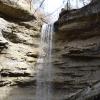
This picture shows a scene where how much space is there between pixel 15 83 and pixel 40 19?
347 cm

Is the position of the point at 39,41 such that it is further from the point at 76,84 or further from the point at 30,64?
the point at 76,84

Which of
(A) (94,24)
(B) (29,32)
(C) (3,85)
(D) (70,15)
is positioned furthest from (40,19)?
(C) (3,85)

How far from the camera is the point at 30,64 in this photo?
33.3 ft

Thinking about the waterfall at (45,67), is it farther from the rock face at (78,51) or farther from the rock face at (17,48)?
the rock face at (78,51)

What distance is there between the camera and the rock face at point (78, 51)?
9.24 metres

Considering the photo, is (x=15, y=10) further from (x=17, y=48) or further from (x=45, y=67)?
(x=45, y=67)

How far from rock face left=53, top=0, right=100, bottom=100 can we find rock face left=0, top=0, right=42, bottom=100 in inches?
39.1

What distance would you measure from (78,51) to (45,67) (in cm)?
152

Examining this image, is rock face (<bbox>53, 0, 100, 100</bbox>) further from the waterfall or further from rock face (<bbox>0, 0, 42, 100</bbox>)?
rock face (<bbox>0, 0, 42, 100</bbox>)

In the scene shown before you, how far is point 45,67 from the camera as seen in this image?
10.3 m

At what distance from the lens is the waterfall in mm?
9805

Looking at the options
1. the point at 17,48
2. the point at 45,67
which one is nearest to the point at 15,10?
the point at 17,48

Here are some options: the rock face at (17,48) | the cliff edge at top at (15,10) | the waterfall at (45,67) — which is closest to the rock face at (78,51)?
the waterfall at (45,67)

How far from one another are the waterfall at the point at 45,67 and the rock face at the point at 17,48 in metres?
0.21
